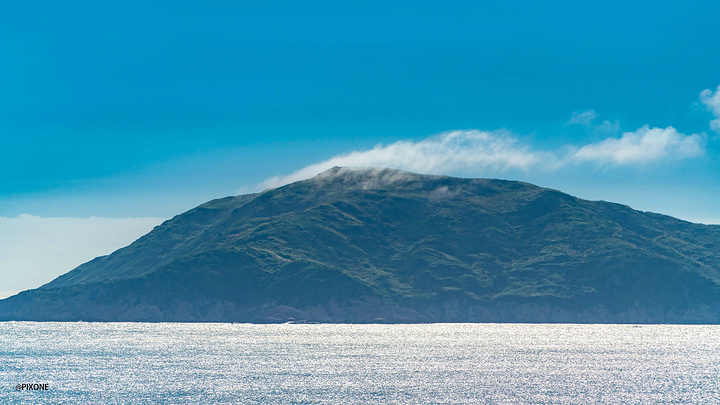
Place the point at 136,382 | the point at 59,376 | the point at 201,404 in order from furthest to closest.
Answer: the point at 59,376
the point at 136,382
the point at 201,404

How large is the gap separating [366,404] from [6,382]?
276 feet

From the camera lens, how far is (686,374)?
646 ft

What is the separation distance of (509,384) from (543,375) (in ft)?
71.2

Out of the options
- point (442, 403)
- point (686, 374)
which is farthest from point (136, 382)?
point (686, 374)

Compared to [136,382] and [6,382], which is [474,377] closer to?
[136,382]

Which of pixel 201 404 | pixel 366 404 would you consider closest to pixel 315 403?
pixel 366 404

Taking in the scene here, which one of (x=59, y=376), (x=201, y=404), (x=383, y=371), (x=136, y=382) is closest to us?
(x=201, y=404)

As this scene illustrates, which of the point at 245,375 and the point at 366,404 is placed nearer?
the point at 366,404

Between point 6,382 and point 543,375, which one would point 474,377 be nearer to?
point 543,375

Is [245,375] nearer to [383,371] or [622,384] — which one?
[383,371]

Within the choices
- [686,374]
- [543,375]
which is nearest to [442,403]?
[543,375]

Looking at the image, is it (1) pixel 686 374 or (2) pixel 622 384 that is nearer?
(2) pixel 622 384

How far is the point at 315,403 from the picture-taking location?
143125mm

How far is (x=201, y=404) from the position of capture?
A: 14100cm
